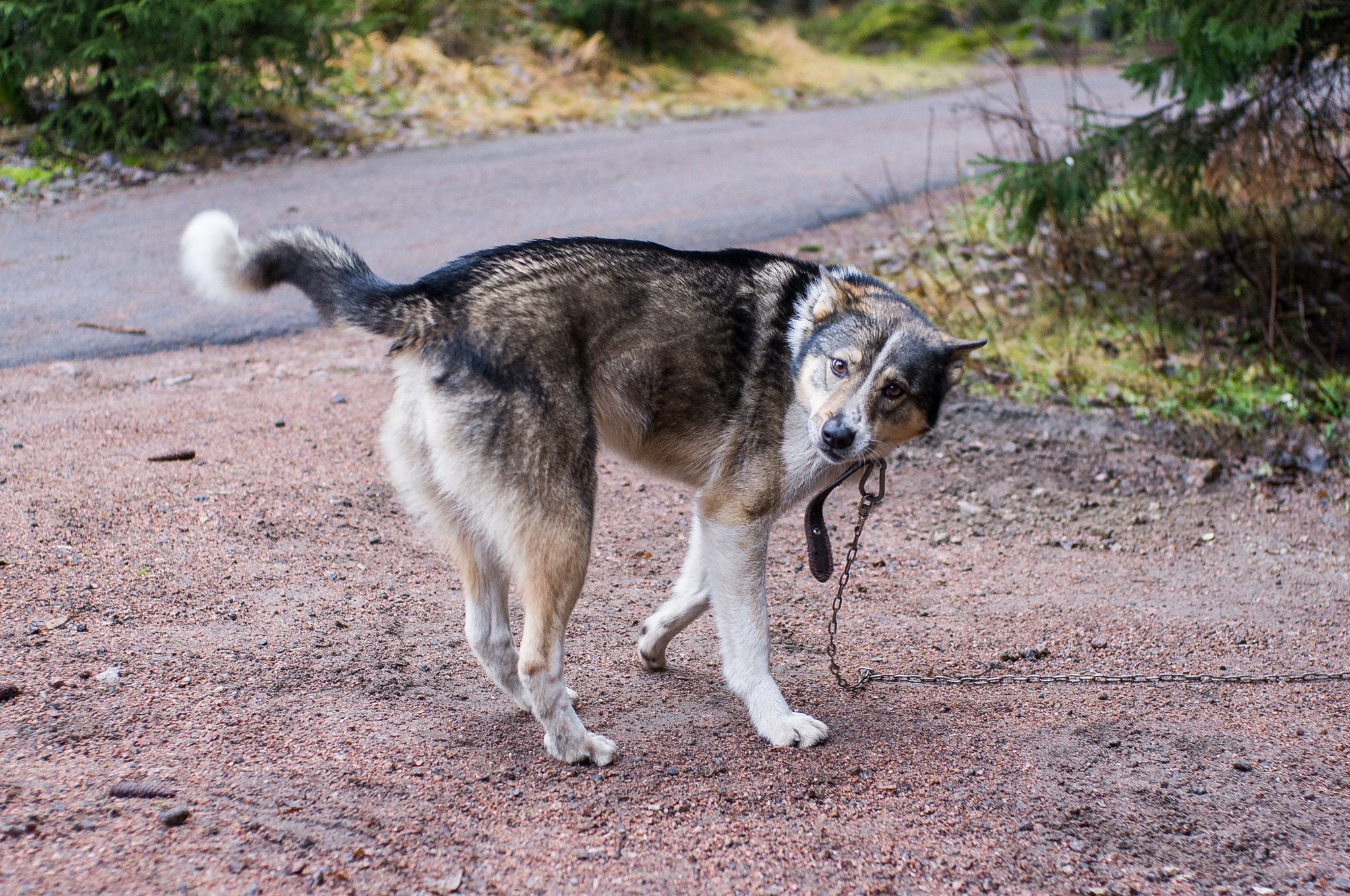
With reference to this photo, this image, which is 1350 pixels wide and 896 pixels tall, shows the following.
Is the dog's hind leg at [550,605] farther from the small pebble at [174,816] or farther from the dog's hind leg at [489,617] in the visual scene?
the small pebble at [174,816]

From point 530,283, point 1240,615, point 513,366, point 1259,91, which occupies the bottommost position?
Answer: point 1240,615

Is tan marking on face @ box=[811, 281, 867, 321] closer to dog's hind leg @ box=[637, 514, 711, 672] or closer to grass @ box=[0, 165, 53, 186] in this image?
dog's hind leg @ box=[637, 514, 711, 672]

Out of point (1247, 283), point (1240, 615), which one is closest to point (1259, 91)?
point (1247, 283)

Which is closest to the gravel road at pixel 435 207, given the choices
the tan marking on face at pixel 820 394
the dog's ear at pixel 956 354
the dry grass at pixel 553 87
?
the dry grass at pixel 553 87

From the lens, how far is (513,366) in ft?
11.3

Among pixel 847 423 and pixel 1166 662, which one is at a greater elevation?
pixel 847 423

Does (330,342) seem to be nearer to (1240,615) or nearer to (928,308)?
(928,308)

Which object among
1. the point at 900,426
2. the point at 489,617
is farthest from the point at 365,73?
the point at 900,426

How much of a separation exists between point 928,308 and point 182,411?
556cm

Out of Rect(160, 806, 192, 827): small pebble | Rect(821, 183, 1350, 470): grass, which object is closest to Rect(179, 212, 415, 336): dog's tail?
Rect(160, 806, 192, 827): small pebble

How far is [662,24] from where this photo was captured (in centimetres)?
1725

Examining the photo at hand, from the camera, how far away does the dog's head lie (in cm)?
373

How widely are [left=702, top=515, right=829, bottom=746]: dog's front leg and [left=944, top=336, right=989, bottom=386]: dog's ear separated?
100 cm

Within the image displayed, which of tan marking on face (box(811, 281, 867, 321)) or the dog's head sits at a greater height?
tan marking on face (box(811, 281, 867, 321))
